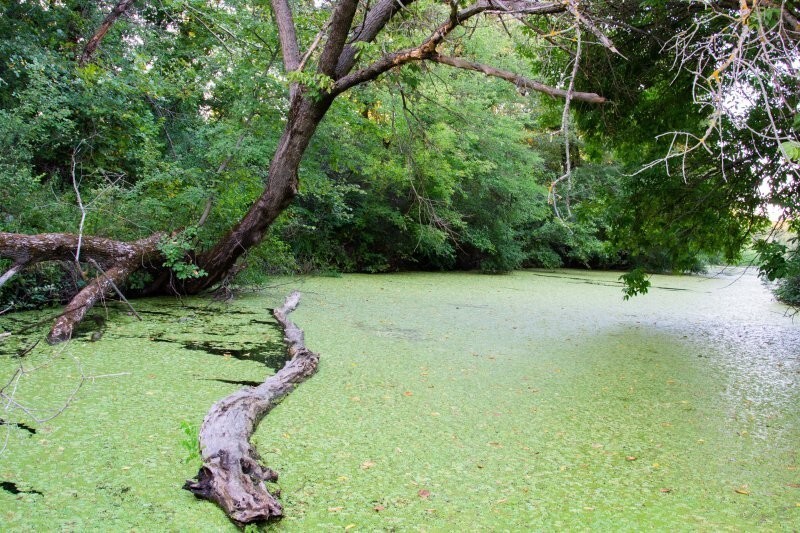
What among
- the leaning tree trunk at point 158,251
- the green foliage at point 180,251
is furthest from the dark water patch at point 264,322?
the leaning tree trunk at point 158,251

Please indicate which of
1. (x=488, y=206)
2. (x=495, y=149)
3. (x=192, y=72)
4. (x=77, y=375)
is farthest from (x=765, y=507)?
(x=488, y=206)

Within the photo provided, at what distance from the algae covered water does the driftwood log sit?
2.0 inches

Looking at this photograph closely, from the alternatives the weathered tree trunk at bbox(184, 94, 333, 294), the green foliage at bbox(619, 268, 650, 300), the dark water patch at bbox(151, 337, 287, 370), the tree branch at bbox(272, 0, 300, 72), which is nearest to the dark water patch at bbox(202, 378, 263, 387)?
the dark water patch at bbox(151, 337, 287, 370)

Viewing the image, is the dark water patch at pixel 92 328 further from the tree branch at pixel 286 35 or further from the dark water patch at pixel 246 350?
the tree branch at pixel 286 35

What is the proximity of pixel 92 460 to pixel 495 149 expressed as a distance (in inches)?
346

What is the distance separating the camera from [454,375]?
354 cm

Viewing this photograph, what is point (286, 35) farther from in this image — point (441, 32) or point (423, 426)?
point (423, 426)

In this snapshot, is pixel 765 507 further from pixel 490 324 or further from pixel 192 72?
pixel 192 72

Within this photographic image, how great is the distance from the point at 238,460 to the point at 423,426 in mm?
914

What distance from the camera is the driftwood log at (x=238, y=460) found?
1.76 metres

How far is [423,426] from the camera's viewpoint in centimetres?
263

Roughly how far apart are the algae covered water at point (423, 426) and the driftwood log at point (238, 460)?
0.17 ft

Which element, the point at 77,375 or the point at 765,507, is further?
the point at 77,375

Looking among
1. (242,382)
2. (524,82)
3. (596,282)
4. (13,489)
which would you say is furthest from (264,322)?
(596,282)
